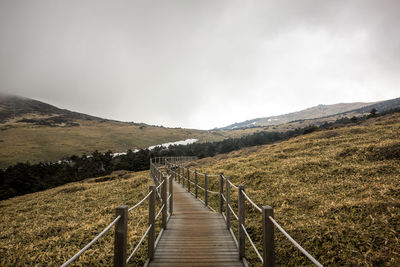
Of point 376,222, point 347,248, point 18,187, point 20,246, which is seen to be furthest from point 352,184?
point 18,187

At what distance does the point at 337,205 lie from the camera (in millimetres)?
8969

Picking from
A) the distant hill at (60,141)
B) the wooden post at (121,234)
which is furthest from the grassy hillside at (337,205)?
the distant hill at (60,141)

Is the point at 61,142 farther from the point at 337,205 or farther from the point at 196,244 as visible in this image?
the point at 337,205

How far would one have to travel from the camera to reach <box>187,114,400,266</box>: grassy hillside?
20.4 feet

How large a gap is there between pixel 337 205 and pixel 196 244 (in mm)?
6523

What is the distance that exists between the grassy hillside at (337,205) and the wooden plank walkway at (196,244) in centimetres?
135

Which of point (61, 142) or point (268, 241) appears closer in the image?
point (268, 241)

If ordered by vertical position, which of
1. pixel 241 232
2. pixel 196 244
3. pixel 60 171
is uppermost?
pixel 241 232

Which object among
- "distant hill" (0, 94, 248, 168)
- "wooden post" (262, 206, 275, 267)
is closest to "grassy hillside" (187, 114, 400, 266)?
"wooden post" (262, 206, 275, 267)

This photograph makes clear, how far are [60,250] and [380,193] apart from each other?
42.9 feet

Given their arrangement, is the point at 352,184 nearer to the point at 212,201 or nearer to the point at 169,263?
the point at 212,201

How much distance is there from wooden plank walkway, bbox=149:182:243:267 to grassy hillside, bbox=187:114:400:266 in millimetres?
1350

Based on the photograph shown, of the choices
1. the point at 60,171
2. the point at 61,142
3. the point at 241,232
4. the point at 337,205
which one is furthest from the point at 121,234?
A: the point at 61,142

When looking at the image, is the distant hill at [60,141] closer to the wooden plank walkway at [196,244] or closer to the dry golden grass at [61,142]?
the dry golden grass at [61,142]
